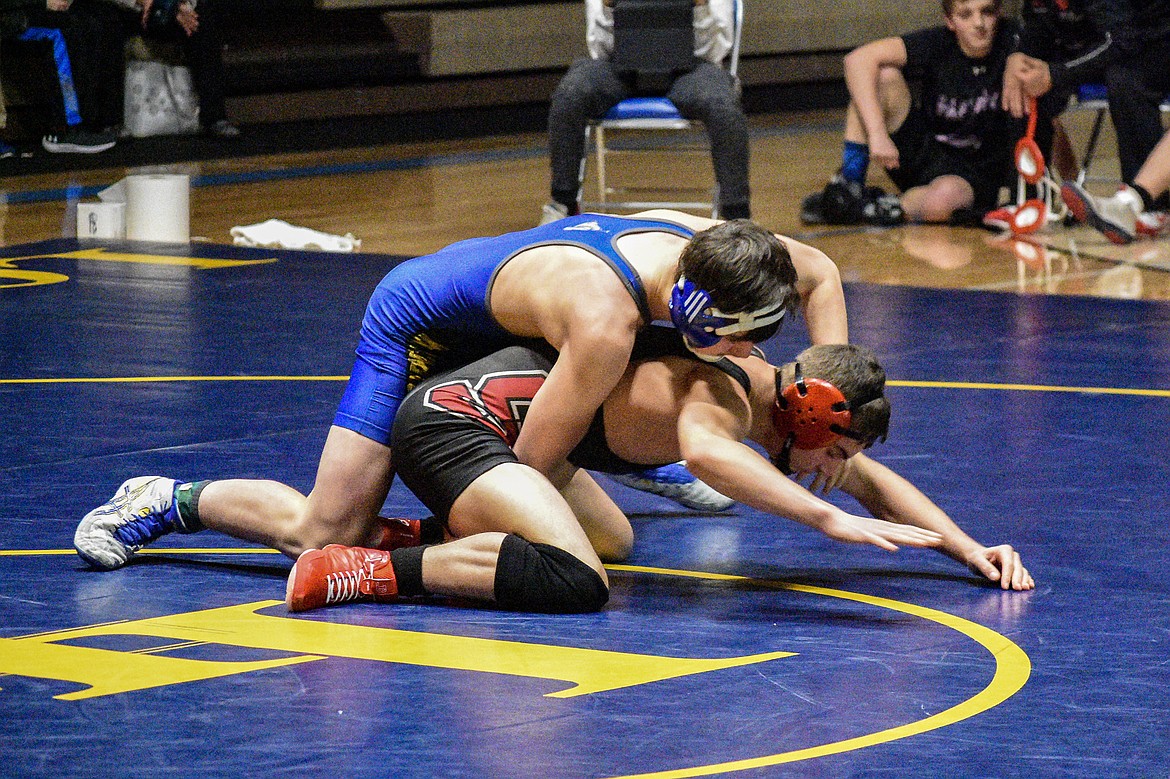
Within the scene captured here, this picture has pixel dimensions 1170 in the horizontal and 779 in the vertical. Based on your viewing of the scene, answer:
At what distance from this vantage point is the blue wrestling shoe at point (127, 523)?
341 centimetres

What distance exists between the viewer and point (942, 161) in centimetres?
862

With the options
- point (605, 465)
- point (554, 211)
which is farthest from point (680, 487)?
point (554, 211)

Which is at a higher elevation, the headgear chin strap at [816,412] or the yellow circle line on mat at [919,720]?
the headgear chin strap at [816,412]

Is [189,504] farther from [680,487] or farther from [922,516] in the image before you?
[922,516]

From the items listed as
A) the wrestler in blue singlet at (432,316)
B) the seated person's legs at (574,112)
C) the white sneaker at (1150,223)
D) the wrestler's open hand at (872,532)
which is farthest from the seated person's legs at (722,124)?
the wrestler's open hand at (872,532)

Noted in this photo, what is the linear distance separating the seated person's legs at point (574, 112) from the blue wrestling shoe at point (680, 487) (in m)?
4.06

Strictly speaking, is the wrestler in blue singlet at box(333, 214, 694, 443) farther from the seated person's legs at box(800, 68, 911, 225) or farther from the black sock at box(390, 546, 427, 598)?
the seated person's legs at box(800, 68, 911, 225)

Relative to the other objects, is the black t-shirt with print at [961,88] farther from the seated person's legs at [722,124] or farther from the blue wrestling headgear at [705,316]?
the blue wrestling headgear at [705,316]

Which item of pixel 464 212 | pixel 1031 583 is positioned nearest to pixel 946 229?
pixel 464 212

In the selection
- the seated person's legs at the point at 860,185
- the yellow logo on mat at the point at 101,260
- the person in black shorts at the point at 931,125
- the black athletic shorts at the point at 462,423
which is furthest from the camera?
the seated person's legs at the point at 860,185

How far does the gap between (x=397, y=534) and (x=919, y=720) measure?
1.21m

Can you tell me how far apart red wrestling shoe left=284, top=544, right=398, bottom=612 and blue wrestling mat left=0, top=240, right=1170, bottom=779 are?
A: 0.12 ft

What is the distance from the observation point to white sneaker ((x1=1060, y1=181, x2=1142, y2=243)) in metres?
7.83

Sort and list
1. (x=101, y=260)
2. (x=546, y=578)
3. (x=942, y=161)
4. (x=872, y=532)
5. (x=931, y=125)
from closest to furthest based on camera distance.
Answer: (x=872, y=532) → (x=546, y=578) → (x=101, y=260) → (x=931, y=125) → (x=942, y=161)
